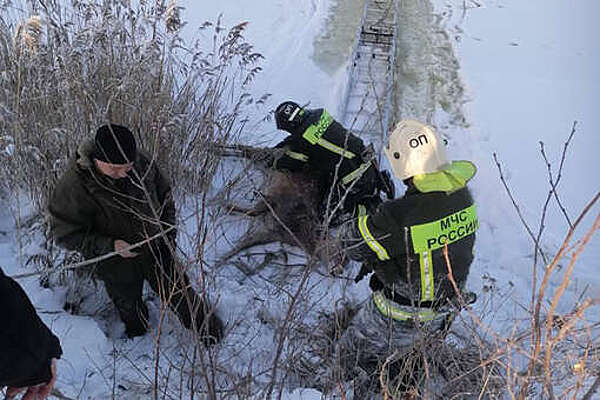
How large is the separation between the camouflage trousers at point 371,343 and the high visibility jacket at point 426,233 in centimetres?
26

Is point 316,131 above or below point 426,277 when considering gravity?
above

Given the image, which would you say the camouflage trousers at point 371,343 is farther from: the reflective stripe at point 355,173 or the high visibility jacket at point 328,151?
the high visibility jacket at point 328,151

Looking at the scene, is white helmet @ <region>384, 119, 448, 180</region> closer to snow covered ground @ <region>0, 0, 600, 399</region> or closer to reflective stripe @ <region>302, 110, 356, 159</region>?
snow covered ground @ <region>0, 0, 600, 399</region>

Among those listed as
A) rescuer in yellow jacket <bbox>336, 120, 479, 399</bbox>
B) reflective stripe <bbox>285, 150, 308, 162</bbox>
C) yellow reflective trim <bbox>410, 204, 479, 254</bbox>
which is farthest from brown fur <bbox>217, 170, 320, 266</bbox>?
yellow reflective trim <bbox>410, 204, 479, 254</bbox>

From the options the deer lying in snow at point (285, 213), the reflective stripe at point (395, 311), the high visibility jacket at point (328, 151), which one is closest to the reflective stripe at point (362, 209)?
the high visibility jacket at point (328, 151)

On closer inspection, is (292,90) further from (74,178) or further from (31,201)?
(74,178)

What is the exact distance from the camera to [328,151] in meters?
4.89

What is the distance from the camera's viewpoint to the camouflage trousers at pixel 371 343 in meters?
3.23

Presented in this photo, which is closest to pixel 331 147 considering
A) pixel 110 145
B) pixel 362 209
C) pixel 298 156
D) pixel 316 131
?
pixel 316 131

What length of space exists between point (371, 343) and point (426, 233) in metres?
0.89

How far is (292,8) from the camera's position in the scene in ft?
31.3

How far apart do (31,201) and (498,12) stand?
29.0 ft

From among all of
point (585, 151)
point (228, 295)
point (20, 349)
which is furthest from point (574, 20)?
point (20, 349)

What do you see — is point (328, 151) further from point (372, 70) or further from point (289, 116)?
point (372, 70)
